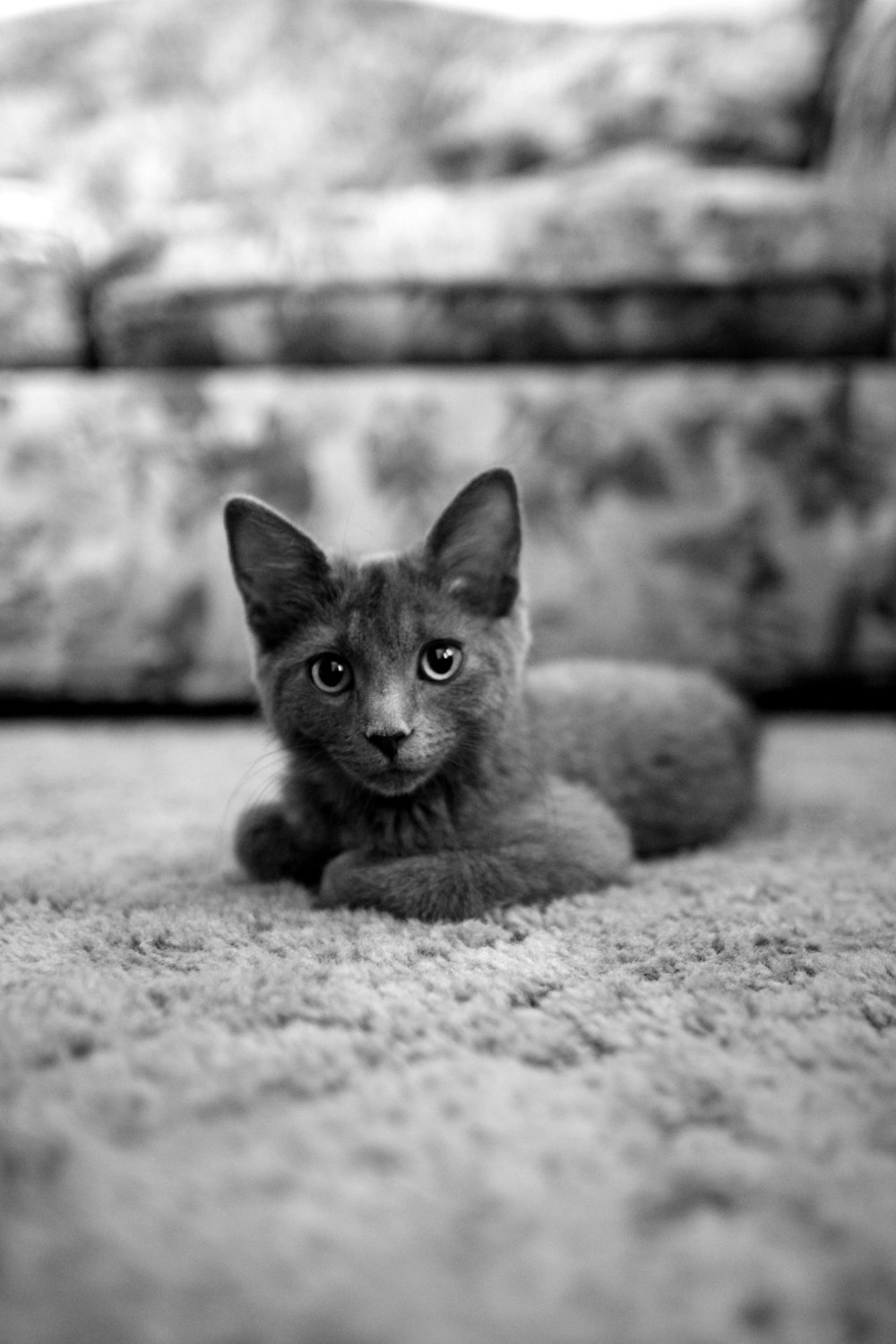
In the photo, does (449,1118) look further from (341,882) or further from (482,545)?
(482,545)

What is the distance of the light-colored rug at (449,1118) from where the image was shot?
306 millimetres

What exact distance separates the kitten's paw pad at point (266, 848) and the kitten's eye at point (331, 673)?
0.52 feet

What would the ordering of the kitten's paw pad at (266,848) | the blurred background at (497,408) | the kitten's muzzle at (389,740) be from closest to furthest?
the kitten's muzzle at (389,740)
the kitten's paw pad at (266,848)
the blurred background at (497,408)

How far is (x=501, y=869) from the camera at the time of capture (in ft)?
2.38

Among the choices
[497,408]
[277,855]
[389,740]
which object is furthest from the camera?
A: [497,408]

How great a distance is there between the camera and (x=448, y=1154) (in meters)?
0.39

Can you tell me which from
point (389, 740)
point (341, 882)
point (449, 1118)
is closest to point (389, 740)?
point (389, 740)

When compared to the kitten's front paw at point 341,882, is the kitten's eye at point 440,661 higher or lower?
higher

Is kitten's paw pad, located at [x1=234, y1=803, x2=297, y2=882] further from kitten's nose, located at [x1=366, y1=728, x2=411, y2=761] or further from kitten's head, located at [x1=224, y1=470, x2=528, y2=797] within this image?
kitten's nose, located at [x1=366, y1=728, x2=411, y2=761]

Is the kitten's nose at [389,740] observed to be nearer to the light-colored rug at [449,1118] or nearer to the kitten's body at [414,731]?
the kitten's body at [414,731]

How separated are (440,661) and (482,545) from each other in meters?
0.12

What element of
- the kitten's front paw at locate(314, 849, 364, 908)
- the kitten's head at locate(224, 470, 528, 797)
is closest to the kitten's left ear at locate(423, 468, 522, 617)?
the kitten's head at locate(224, 470, 528, 797)

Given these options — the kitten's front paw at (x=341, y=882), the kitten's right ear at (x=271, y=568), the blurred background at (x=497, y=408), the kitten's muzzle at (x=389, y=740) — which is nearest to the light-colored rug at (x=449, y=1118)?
the kitten's front paw at (x=341, y=882)

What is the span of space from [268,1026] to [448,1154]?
0.16 m
